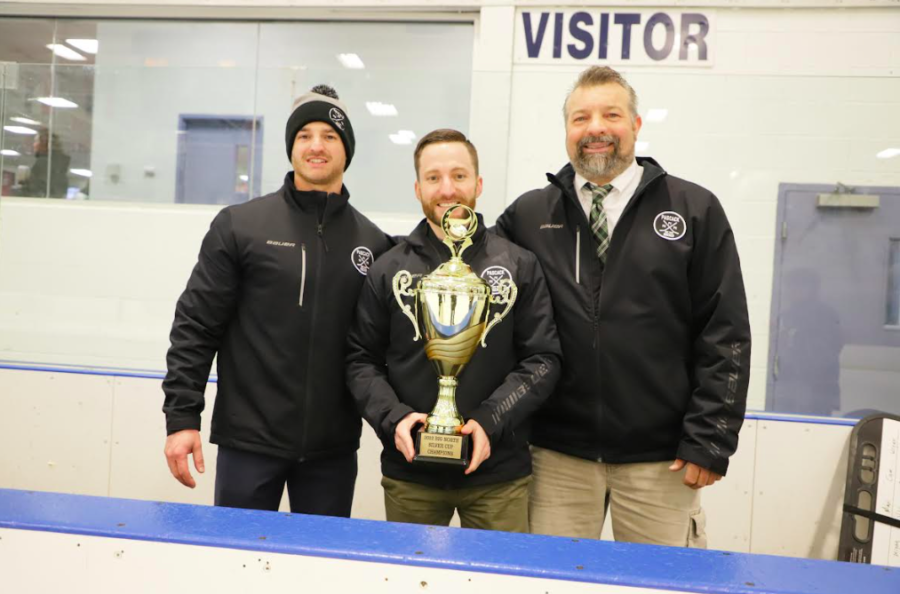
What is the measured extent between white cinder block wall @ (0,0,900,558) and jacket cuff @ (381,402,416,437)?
1.35m

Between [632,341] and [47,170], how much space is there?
2730 mm

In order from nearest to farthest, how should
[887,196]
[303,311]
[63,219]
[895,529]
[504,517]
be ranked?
1. [504,517]
2. [303,311]
3. [895,529]
4. [887,196]
5. [63,219]

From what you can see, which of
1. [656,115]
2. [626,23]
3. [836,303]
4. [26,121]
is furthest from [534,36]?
[26,121]

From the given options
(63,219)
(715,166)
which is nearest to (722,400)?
(715,166)

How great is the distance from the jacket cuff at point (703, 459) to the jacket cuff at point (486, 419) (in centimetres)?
46

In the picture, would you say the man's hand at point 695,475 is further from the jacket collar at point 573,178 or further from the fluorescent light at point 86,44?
the fluorescent light at point 86,44

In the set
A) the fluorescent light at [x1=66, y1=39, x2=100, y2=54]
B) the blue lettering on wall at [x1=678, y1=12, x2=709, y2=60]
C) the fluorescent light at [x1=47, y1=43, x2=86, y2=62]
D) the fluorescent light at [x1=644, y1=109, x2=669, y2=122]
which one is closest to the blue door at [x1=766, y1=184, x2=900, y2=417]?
the fluorescent light at [x1=644, y1=109, x2=669, y2=122]

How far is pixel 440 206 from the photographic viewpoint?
1.73 m

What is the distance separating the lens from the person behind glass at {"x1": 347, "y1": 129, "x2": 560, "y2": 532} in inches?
63.4

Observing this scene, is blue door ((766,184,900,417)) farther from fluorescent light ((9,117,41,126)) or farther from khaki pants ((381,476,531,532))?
fluorescent light ((9,117,41,126))

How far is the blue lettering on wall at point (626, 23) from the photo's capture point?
3.68 meters

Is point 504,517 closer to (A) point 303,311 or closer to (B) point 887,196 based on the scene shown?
(A) point 303,311

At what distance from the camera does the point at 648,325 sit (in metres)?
1.74

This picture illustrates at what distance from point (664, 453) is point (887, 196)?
172cm
